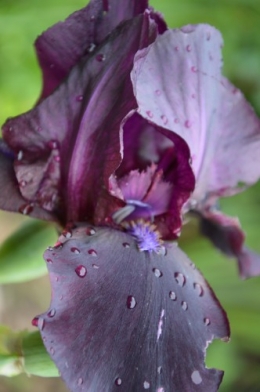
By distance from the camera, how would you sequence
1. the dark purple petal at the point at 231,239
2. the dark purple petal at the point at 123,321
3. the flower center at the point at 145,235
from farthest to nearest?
the dark purple petal at the point at 231,239 → the flower center at the point at 145,235 → the dark purple petal at the point at 123,321

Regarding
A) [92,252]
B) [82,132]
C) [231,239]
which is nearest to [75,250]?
[92,252]

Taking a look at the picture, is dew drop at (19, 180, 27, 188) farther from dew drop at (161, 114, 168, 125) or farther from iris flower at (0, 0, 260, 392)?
dew drop at (161, 114, 168, 125)

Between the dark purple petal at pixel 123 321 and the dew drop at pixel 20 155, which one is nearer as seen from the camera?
the dark purple petal at pixel 123 321

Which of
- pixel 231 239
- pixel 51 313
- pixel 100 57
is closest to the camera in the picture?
pixel 51 313

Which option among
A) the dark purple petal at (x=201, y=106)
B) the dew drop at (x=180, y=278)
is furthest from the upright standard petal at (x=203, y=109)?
the dew drop at (x=180, y=278)

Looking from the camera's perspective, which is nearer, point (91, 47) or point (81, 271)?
point (81, 271)

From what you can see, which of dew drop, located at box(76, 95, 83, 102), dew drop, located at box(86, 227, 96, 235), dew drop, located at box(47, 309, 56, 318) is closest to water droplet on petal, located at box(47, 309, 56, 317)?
dew drop, located at box(47, 309, 56, 318)

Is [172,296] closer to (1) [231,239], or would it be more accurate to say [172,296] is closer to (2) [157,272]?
(2) [157,272]

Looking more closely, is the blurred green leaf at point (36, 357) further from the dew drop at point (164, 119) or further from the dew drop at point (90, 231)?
the dew drop at point (164, 119)
